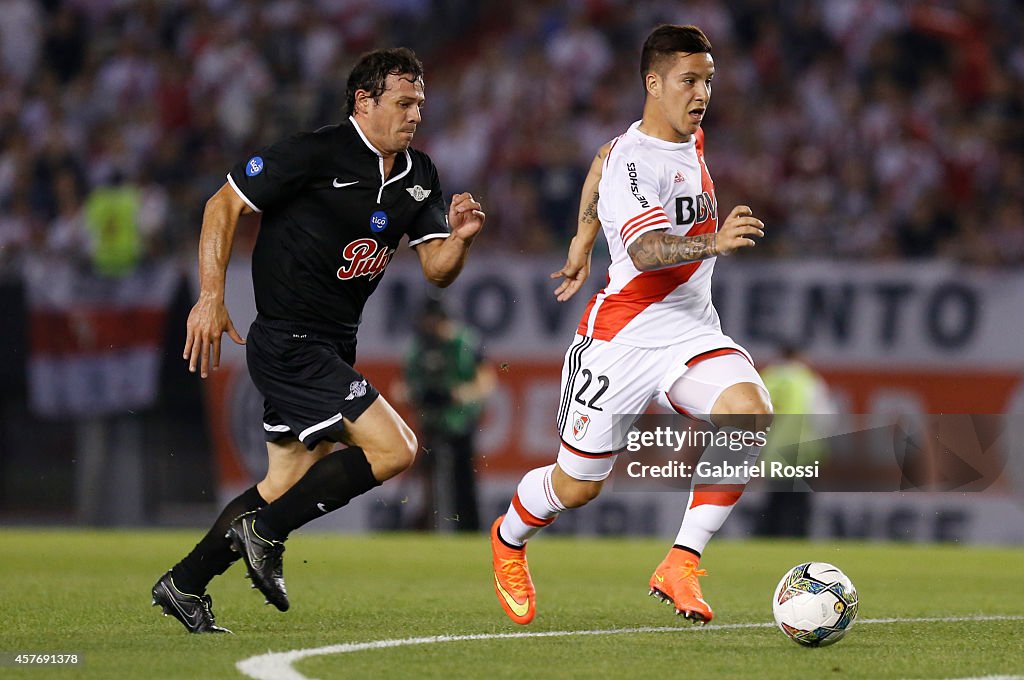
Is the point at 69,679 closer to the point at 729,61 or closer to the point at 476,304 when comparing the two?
the point at 476,304

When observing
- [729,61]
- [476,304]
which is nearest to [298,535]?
[476,304]

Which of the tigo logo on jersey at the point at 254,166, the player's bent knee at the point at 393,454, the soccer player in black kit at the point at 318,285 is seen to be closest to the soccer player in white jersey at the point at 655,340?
the soccer player in black kit at the point at 318,285

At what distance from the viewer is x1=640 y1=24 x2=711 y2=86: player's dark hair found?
6.74 metres

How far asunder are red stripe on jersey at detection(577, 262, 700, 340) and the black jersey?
3.39 feet

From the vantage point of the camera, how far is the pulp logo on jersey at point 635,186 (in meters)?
6.55

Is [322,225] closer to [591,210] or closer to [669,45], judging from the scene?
[591,210]

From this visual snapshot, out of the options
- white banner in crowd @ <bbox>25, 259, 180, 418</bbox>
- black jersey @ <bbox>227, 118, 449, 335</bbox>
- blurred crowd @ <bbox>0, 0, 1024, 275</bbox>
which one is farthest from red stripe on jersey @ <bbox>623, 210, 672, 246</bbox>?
white banner in crowd @ <bbox>25, 259, 180, 418</bbox>

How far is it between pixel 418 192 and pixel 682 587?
2.04 meters

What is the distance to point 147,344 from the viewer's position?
580 inches

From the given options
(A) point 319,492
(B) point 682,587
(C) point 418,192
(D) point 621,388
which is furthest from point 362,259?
(B) point 682,587

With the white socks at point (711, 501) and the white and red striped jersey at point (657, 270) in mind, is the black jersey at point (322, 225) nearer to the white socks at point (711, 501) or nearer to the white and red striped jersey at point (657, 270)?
the white and red striped jersey at point (657, 270)

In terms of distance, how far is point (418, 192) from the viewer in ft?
22.4

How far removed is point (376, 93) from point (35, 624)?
2.69 metres

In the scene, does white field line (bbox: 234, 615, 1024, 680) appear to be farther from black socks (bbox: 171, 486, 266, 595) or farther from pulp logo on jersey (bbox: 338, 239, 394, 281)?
pulp logo on jersey (bbox: 338, 239, 394, 281)
